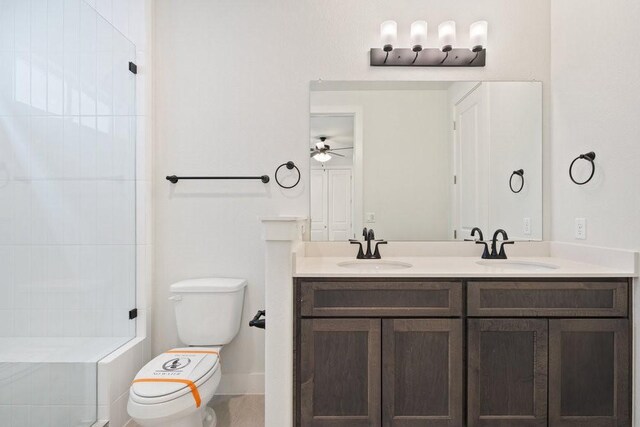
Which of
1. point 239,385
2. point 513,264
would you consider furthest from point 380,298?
point 239,385

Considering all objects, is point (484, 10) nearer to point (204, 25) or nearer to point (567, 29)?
point (567, 29)

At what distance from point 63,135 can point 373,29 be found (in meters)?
A: 1.77

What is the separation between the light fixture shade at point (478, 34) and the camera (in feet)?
7.16

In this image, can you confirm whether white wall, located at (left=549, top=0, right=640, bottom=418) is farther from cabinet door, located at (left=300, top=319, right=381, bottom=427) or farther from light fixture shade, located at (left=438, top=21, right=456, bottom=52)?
→ cabinet door, located at (left=300, top=319, right=381, bottom=427)

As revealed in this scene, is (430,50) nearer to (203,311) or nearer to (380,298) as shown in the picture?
(380,298)

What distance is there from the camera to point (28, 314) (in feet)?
5.44

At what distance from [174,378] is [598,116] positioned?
2314mm

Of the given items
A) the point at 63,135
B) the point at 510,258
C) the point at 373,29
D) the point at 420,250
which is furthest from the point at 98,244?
the point at 510,258

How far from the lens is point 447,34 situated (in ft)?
7.16

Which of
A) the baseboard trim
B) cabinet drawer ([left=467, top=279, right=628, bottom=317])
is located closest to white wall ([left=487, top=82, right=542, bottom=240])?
cabinet drawer ([left=467, top=279, right=628, bottom=317])

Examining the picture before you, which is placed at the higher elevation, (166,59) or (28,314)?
(166,59)

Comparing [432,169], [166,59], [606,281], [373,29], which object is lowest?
[606,281]

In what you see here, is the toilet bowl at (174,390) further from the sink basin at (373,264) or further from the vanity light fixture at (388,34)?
the vanity light fixture at (388,34)

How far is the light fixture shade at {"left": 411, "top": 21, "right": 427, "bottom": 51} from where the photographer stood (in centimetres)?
217
